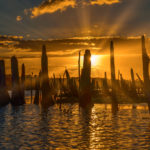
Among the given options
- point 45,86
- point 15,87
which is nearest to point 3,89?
point 15,87

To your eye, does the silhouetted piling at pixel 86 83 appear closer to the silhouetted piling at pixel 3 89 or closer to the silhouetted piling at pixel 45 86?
the silhouetted piling at pixel 45 86

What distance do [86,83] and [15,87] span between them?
407 inches

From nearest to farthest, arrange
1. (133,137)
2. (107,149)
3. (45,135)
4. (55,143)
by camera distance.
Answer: (107,149), (55,143), (133,137), (45,135)

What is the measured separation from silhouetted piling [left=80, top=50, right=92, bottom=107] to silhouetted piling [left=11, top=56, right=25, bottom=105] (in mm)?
9366

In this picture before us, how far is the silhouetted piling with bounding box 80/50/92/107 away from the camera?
32741mm

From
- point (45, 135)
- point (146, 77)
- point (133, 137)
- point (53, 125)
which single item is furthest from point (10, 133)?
point (146, 77)

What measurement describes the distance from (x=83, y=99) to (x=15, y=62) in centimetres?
1135

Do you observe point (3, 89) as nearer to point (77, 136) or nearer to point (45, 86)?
point (45, 86)

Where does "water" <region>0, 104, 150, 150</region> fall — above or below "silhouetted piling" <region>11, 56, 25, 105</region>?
below

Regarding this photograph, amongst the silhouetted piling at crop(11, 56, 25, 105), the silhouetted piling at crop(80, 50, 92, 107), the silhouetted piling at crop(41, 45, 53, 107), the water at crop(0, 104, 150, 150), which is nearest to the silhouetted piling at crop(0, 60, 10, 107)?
the silhouetted piling at crop(11, 56, 25, 105)

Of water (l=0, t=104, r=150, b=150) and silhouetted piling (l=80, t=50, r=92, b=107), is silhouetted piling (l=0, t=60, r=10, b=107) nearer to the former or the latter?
silhouetted piling (l=80, t=50, r=92, b=107)

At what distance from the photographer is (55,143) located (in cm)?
1425

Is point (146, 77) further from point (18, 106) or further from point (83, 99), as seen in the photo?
point (18, 106)

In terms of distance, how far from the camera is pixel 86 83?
107 feet
